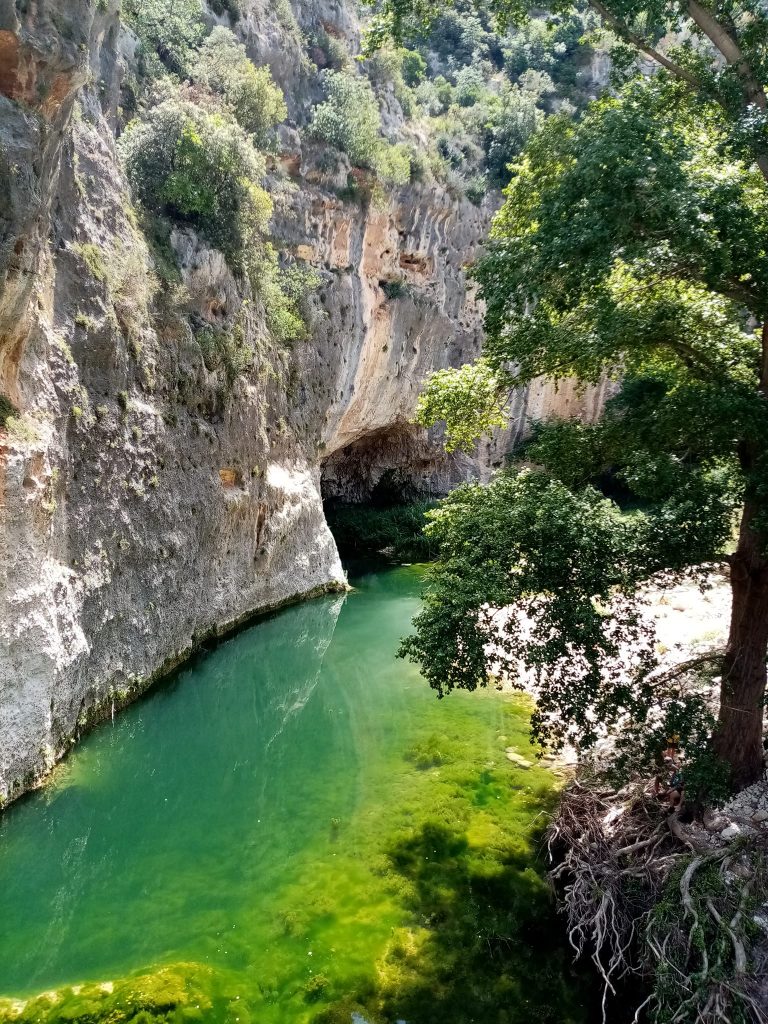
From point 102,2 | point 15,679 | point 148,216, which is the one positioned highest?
point 102,2

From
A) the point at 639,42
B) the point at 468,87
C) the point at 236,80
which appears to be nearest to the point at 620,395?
the point at 639,42

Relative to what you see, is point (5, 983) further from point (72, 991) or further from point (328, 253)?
point (328, 253)

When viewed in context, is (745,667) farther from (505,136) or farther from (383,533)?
(505,136)

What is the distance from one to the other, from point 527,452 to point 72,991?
7.00 meters

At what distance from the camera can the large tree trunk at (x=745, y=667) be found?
6.73 m

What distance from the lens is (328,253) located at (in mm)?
21797

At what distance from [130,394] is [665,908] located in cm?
1102

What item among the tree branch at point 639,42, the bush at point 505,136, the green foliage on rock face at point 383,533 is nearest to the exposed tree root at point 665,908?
the tree branch at point 639,42

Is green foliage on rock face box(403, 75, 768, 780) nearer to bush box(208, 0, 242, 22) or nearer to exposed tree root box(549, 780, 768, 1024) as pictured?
exposed tree root box(549, 780, 768, 1024)

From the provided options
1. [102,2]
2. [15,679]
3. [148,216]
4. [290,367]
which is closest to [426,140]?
[290,367]

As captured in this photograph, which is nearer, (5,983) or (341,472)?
(5,983)

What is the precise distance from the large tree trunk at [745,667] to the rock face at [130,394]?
8.43m

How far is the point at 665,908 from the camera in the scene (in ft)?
19.0

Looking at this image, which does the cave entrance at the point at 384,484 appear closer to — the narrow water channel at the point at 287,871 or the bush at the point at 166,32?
the bush at the point at 166,32
